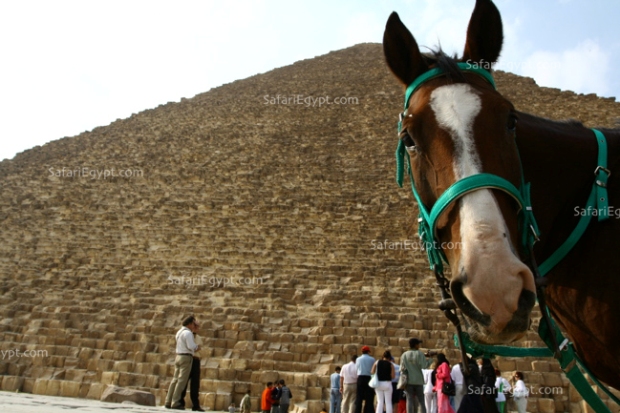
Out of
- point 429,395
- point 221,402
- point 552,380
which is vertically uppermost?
point 552,380

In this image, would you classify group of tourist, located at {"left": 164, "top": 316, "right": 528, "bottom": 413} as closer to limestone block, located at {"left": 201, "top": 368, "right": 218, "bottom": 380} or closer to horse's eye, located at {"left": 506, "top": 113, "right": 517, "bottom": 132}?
limestone block, located at {"left": 201, "top": 368, "right": 218, "bottom": 380}

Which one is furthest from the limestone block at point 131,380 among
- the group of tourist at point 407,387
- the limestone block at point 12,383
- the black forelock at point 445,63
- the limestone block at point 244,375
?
the black forelock at point 445,63

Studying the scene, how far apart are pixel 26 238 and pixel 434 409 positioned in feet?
53.0

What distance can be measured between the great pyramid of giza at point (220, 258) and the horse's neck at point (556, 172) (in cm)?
291

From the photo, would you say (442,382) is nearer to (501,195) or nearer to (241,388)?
(501,195)

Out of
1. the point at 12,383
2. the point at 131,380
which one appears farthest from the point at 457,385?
the point at 12,383

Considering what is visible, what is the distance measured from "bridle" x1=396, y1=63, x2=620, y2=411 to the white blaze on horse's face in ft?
0.12

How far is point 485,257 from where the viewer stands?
113 cm

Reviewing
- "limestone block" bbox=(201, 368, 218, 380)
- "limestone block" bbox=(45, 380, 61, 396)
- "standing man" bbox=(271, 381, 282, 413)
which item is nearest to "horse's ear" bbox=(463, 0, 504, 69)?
"standing man" bbox=(271, 381, 282, 413)

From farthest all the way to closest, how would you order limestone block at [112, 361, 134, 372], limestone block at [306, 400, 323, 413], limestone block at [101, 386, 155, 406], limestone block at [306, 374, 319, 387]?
limestone block at [112, 361, 134, 372] < limestone block at [306, 374, 319, 387] < limestone block at [306, 400, 323, 413] < limestone block at [101, 386, 155, 406]

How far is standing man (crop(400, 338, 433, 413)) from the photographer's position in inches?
278

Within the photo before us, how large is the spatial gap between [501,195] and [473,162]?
0.10 m

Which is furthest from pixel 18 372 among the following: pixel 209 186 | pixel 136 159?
pixel 136 159

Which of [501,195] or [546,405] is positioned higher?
[501,195]
